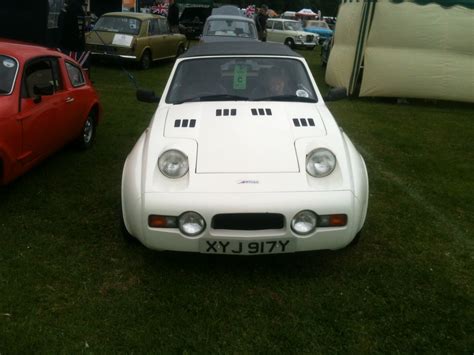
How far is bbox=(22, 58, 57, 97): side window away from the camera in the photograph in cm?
448

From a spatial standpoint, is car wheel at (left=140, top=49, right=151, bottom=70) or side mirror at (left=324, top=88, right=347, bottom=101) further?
car wheel at (left=140, top=49, right=151, bottom=70)

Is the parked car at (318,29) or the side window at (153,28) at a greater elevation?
the side window at (153,28)

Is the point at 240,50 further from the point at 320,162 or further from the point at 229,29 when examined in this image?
the point at 229,29

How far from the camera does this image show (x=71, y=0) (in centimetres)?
1005

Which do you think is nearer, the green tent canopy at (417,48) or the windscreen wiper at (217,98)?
the windscreen wiper at (217,98)

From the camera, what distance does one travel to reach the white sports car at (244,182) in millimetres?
2955

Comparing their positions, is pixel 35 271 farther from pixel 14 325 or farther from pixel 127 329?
pixel 127 329

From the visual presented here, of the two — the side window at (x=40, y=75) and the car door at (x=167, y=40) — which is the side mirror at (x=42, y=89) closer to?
the side window at (x=40, y=75)

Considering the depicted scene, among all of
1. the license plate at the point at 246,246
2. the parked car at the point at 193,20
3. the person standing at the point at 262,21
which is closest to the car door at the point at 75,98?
the license plate at the point at 246,246

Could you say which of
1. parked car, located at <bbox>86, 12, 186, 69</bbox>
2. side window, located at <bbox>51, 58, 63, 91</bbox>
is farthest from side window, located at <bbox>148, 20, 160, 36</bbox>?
side window, located at <bbox>51, 58, 63, 91</bbox>

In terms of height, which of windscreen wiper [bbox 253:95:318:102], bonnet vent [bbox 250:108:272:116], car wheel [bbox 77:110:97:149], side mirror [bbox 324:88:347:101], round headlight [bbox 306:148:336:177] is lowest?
car wheel [bbox 77:110:97:149]

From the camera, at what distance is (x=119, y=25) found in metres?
13.2

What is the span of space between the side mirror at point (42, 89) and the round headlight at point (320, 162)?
8.71 ft

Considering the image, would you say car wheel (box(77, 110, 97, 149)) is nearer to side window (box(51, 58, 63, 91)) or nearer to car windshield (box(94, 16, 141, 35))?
side window (box(51, 58, 63, 91))
